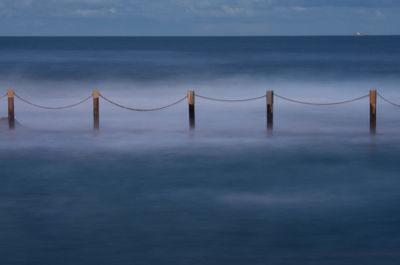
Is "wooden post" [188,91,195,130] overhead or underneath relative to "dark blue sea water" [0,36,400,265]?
overhead

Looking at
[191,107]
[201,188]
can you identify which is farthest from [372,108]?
[201,188]

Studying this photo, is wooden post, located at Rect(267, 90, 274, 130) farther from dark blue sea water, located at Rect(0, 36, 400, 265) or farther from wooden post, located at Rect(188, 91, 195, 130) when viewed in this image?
wooden post, located at Rect(188, 91, 195, 130)

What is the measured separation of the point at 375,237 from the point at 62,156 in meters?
7.34

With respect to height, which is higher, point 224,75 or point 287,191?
point 224,75

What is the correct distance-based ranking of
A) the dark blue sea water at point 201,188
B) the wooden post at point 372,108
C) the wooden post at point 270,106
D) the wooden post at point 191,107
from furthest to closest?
1. the wooden post at point 191,107
2. the wooden post at point 270,106
3. the wooden post at point 372,108
4. the dark blue sea water at point 201,188

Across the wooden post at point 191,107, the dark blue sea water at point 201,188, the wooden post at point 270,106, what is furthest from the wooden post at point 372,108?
the wooden post at point 191,107

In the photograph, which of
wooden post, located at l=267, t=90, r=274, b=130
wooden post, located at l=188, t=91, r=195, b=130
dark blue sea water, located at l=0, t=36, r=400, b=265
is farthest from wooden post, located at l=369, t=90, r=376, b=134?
wooden post, located at l=188, t=91, r=195, b=130

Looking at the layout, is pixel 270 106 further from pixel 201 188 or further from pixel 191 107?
pixel 201 188

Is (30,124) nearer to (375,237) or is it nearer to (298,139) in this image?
(298,139)

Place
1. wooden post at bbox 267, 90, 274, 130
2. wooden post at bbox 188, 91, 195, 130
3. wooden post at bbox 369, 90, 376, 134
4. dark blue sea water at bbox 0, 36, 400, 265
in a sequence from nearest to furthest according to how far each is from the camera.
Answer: dark blue sea water at bbox 0, 36, 400, 265 < wooden post at bbox 369, 90, 376, 134 < wooden post at bbox 267, 90, 274, 130 < wooden post at bbox 188, 91, 195, 130

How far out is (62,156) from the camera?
43.0ft

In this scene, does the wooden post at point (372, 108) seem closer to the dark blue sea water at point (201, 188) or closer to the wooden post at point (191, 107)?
the dark blue sea water at point (201, 188)

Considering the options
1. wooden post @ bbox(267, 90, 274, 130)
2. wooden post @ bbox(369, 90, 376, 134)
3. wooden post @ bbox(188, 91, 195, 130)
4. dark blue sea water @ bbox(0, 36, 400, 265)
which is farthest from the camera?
wooden post @ bbox(188, 91, 195, 130)

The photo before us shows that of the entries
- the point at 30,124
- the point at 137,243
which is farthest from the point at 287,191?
the point at 30,124
